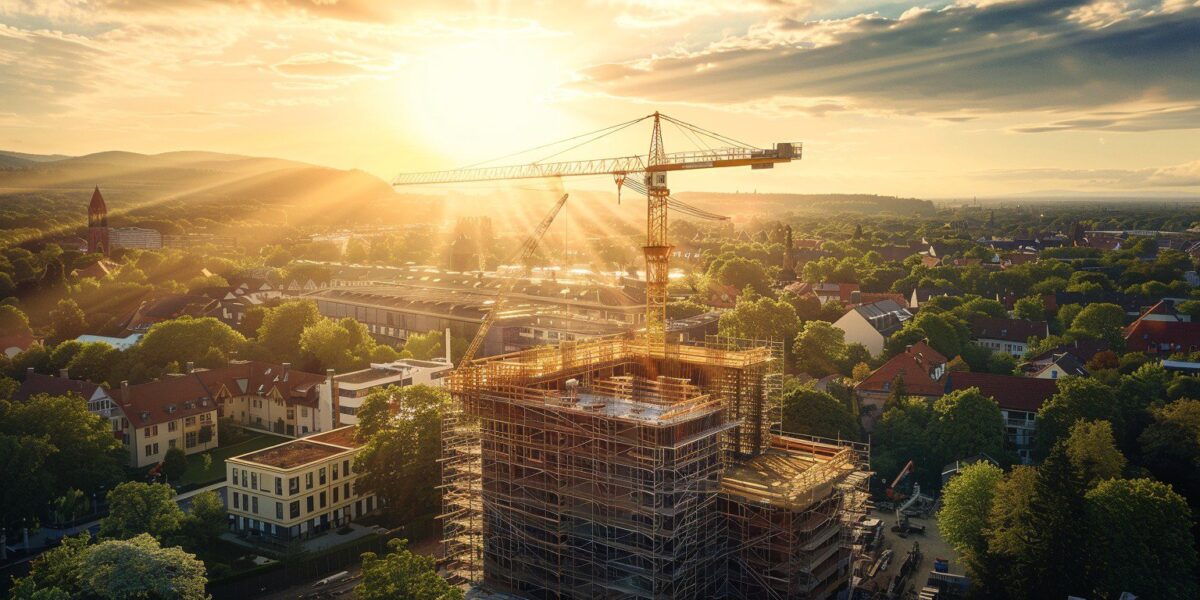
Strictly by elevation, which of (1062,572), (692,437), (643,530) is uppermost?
(692,437)

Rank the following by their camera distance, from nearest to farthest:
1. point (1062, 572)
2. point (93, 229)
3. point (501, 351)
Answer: point (1062, 572), point (501, 351), point (93, 229)

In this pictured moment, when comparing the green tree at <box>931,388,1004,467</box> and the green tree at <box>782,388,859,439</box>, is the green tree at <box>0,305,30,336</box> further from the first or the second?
the green tree at <box>931,388,1004,467</box>

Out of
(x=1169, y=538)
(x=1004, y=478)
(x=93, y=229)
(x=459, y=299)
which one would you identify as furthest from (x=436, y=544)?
(x=93, y=229)

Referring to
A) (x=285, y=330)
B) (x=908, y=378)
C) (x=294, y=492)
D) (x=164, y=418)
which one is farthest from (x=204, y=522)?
(x=908, y=378)

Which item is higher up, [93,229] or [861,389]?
[93,229]

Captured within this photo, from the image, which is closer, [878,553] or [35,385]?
[878,553]

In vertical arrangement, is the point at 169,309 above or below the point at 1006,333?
above

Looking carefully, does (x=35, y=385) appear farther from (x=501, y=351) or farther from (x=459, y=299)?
(x=459, y=299)

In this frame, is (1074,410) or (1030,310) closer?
(1074,410)

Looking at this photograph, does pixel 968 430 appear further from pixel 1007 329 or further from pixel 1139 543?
pixel 1007 329
